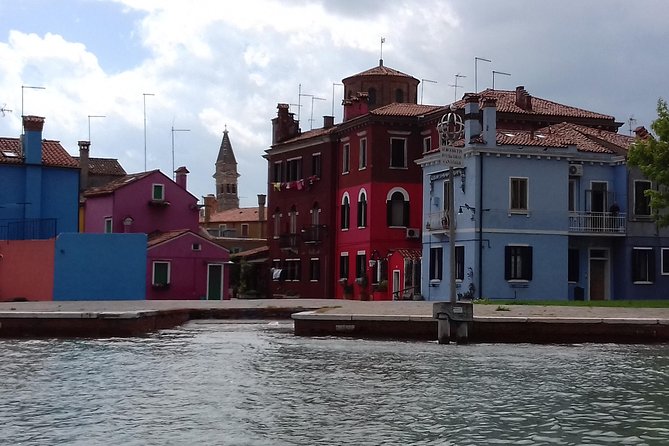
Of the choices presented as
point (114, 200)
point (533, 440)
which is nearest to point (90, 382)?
point (533, 440)

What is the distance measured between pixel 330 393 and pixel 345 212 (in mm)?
39150

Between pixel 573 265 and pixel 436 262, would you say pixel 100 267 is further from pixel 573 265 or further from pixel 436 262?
pixel 573 265

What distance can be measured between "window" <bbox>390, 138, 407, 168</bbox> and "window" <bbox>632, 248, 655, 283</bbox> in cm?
1406

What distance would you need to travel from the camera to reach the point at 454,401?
18.3m

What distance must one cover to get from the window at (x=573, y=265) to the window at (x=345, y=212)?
1517cm

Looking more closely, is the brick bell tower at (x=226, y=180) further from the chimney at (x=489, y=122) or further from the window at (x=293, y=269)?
the chimney at (x=489, y=122)

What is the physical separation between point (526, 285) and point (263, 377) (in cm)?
2448

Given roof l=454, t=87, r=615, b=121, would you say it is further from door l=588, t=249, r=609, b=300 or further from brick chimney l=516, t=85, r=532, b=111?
door l=588, t=249, r=609, b=300

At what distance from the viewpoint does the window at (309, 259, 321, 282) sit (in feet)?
198

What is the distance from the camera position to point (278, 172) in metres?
66.6

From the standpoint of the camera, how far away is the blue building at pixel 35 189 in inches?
1884

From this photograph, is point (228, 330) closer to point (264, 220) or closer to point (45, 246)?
point (45, 246)

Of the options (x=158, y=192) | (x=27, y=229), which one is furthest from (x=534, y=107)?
(x=27, y=229)

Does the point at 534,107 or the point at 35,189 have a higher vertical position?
the point at 534,107
